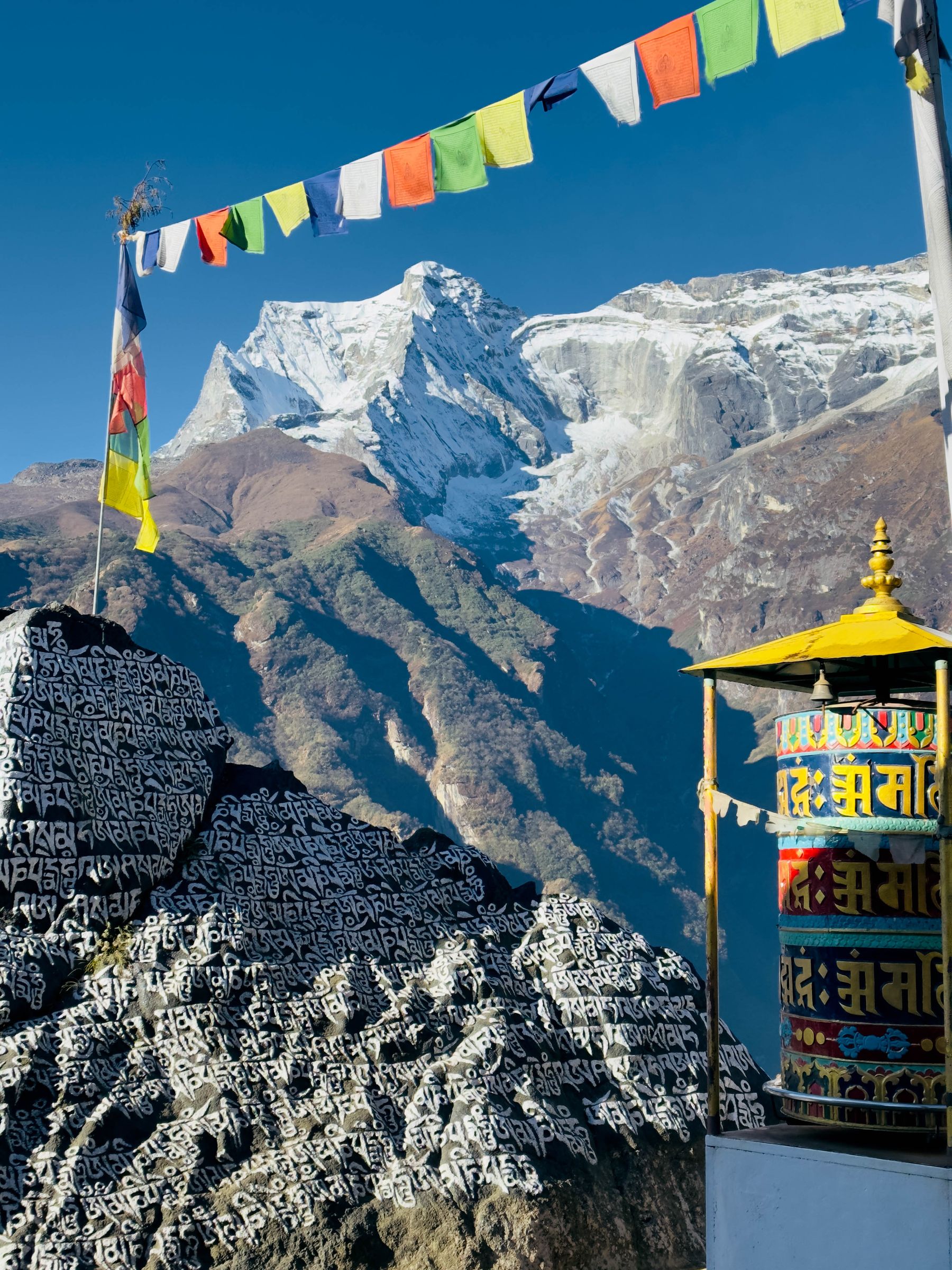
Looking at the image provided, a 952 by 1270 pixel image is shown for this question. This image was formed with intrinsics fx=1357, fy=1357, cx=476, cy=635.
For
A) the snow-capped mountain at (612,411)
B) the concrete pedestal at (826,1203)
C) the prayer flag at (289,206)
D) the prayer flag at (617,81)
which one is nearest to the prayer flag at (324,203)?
the prayer flag at (289,206)

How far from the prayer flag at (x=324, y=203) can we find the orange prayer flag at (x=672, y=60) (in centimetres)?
323

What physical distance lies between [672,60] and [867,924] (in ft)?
21.2

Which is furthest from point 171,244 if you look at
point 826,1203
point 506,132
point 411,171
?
point 826,1203

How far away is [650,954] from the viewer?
1403cm

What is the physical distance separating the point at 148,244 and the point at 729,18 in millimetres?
7293

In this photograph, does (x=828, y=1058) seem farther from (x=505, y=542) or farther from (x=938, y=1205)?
(x=505, y=542)

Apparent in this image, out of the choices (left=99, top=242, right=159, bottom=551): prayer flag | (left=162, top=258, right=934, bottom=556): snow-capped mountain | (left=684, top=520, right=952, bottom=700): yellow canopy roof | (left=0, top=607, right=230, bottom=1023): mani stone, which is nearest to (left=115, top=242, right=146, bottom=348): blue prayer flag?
(left=99, top=242, right=159, bottom=551): prayer flag

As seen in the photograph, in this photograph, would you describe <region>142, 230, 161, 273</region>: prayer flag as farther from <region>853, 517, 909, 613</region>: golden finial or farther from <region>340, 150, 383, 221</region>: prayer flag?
<region>853, 517, 909, 613</region>: golden finial

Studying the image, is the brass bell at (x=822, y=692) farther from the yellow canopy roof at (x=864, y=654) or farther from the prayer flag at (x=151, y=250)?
the prayer flag at (x=151, y=250)

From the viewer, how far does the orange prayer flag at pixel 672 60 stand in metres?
9.84

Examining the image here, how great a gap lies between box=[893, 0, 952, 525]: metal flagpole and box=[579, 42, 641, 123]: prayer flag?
2527mm

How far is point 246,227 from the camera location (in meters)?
13.1

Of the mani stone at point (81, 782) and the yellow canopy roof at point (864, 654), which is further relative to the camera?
the mani stone at point (81, 782)

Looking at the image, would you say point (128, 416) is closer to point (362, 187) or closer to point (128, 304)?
point (128, 304)
